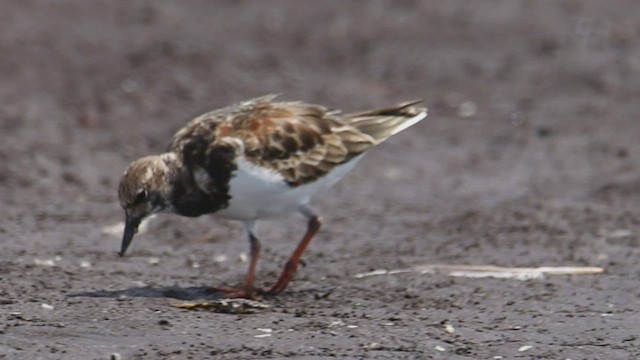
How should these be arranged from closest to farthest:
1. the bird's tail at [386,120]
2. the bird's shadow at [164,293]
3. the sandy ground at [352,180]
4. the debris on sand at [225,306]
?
the sandy ground at [352,180], the debris on sand at [225,306], the bird's shadow at [164,293], the bird's tail at [386,120]

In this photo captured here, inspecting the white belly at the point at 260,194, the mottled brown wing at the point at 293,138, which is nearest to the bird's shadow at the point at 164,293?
the white belly at the point at 260,194

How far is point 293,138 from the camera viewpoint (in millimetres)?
8117

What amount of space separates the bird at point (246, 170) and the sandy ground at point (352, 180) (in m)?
0.48

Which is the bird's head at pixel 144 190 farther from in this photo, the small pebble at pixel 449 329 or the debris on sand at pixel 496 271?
the small pebble at pixel 449 329

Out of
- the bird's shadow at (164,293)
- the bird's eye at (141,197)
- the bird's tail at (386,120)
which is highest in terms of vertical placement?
the bird's tail at (386,120)

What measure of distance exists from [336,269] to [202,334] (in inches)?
88.3

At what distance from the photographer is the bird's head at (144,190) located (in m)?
7.61

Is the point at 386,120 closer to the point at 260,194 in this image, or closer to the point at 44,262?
the point at 260,194

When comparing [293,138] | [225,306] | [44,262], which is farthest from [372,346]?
[44,262]

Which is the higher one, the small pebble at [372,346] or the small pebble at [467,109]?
the small pebble at [467,109]

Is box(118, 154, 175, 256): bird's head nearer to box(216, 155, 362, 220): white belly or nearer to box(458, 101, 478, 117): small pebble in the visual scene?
box(216, 155, 362, 220): white belly

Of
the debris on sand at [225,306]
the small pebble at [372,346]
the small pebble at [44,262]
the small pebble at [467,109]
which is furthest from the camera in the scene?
the small pebble at [467,109]

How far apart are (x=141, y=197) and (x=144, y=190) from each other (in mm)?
47

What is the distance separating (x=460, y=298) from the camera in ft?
25.8
